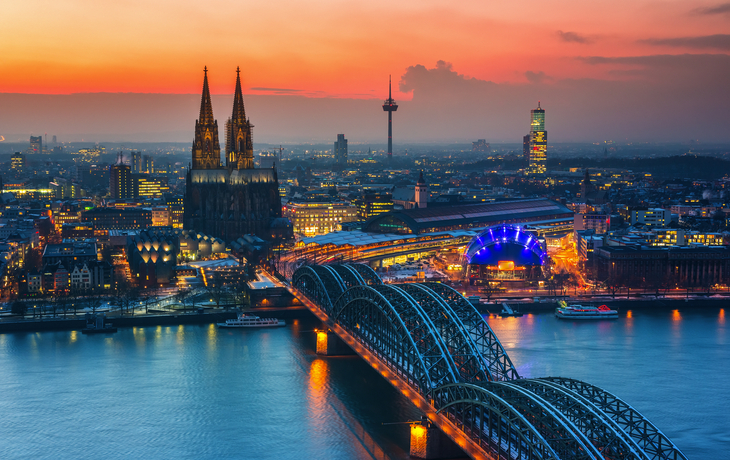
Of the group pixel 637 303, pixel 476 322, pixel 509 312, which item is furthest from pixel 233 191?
pixel 476 322

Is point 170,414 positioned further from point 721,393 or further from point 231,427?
point 721,393

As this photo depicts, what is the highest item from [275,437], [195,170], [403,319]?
[195,170]

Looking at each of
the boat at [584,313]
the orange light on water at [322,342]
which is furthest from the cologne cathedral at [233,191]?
the orange light on water at [322,342]

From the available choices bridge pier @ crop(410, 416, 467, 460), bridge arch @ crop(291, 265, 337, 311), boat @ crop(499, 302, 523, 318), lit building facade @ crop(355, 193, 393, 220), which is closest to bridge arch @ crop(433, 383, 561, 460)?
bridge pier @ crop(410, 416, 467, 460)

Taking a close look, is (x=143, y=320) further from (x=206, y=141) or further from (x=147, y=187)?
(x=147, y=187)

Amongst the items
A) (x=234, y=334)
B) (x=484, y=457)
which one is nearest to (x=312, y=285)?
(x=234, y=334)
